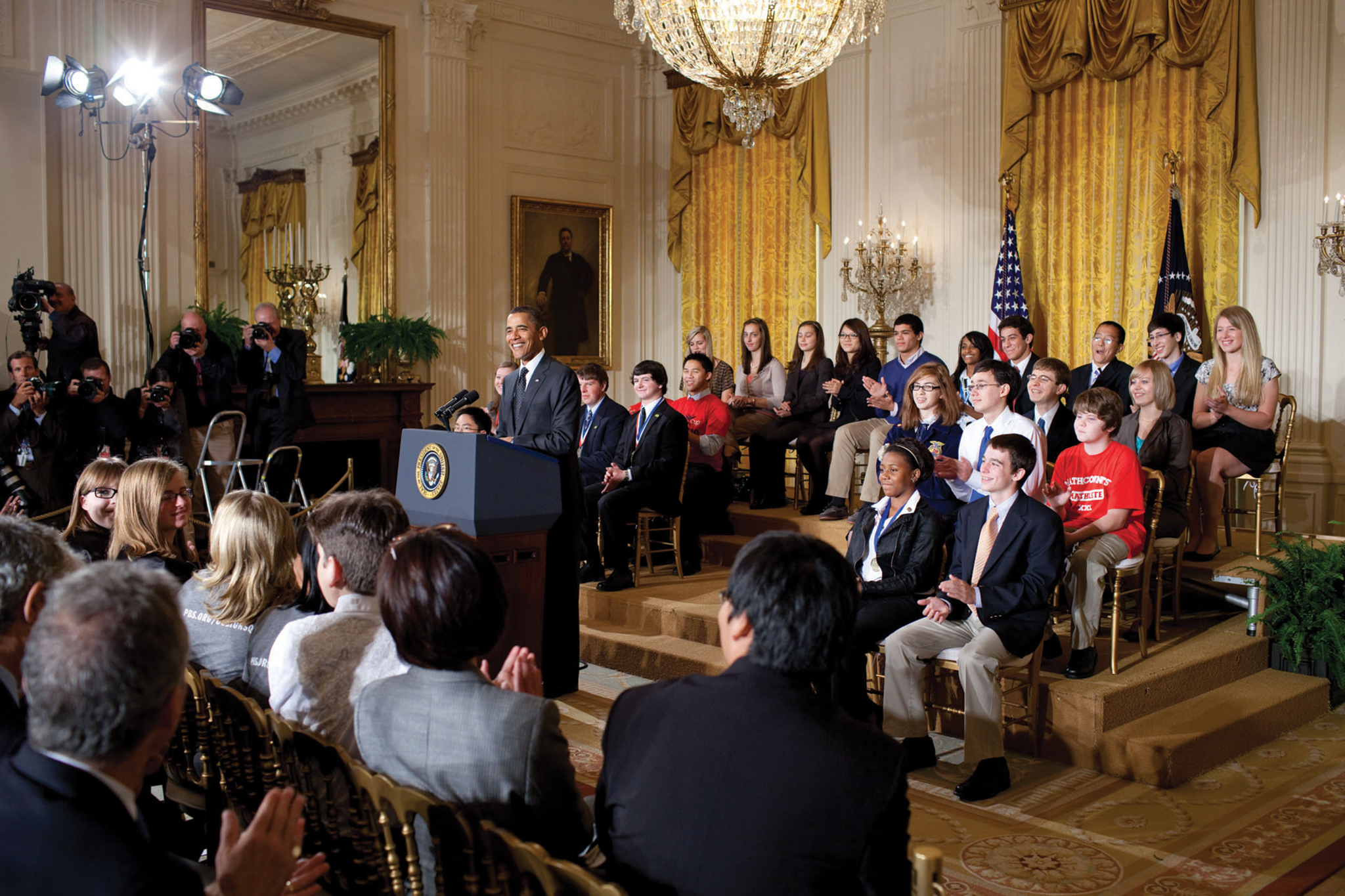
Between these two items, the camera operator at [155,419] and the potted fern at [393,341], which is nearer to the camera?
the camera operator at [155,419]

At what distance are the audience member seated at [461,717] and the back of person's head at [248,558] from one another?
0.90 meters

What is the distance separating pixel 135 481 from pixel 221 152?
6304 millimetres

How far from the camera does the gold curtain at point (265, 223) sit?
875 centimetres

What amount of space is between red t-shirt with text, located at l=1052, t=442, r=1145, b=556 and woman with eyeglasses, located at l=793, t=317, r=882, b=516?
2.23 meters

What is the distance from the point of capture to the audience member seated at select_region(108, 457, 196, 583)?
10.3ft

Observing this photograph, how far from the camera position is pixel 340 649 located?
2.32 m

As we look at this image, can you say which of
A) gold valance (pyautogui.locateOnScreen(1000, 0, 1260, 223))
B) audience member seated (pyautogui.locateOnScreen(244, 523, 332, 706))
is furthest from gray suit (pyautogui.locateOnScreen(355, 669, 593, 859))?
gold valance (pyautogui.locateOnScreen(1000, 0, 1260, 223))

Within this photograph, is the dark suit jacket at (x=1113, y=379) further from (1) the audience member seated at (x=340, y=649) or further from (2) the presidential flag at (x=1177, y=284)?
(1) the audience member seated at (x=340, y=649)

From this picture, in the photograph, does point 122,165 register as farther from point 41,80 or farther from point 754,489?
point 754,489

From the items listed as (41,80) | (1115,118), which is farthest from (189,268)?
(1115,118)

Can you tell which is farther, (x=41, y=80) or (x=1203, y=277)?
(x=41, y=80)

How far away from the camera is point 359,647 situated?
2326 mm

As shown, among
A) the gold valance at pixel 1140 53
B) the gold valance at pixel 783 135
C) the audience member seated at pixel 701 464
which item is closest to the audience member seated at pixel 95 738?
the audience member seated at pixel 701 464

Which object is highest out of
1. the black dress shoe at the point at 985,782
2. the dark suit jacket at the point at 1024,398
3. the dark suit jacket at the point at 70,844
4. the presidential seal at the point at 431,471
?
the dark suit jacket at the point at 1024,398
